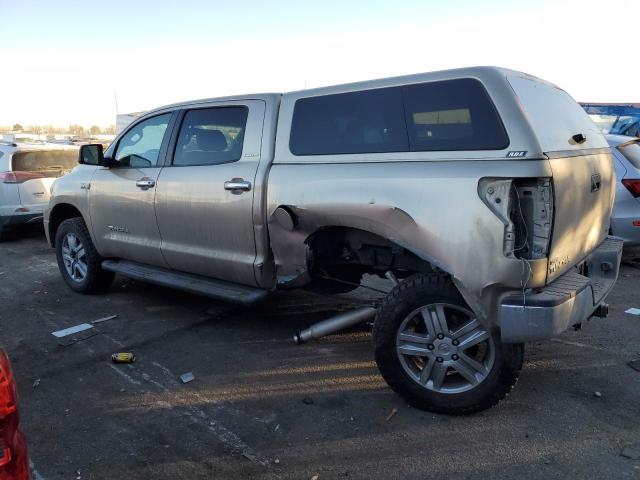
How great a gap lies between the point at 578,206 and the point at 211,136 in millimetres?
2914

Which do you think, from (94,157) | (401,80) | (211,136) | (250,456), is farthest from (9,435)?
(94,157)

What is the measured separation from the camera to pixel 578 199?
3.08 m

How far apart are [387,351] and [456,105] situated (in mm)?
1564

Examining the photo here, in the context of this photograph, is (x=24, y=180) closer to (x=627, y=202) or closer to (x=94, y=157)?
(x=94, y=157)

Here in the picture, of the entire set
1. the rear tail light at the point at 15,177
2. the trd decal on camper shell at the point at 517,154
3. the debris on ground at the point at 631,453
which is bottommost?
the debris on ground at the point at 631,453

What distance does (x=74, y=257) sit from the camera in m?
5.83

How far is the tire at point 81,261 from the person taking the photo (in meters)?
5.60

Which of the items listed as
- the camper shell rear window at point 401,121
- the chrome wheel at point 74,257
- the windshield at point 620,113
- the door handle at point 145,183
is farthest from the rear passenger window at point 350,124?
the windshield at point 620,113

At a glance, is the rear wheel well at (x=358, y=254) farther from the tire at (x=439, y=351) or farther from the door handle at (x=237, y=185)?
the door handle at (x=237, y=185)

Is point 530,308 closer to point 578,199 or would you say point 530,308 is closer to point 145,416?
point 578,199

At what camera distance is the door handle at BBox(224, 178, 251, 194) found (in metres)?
3.95

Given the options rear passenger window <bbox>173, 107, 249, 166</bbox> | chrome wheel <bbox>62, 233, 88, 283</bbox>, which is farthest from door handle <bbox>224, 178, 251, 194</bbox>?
chrome wheel <bbox>62, 233, 88, 283</bbox>

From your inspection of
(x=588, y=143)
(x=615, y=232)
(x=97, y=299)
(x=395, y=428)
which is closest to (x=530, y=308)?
(x=395, y=428)

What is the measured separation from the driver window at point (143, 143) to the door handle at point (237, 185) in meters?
1.13
